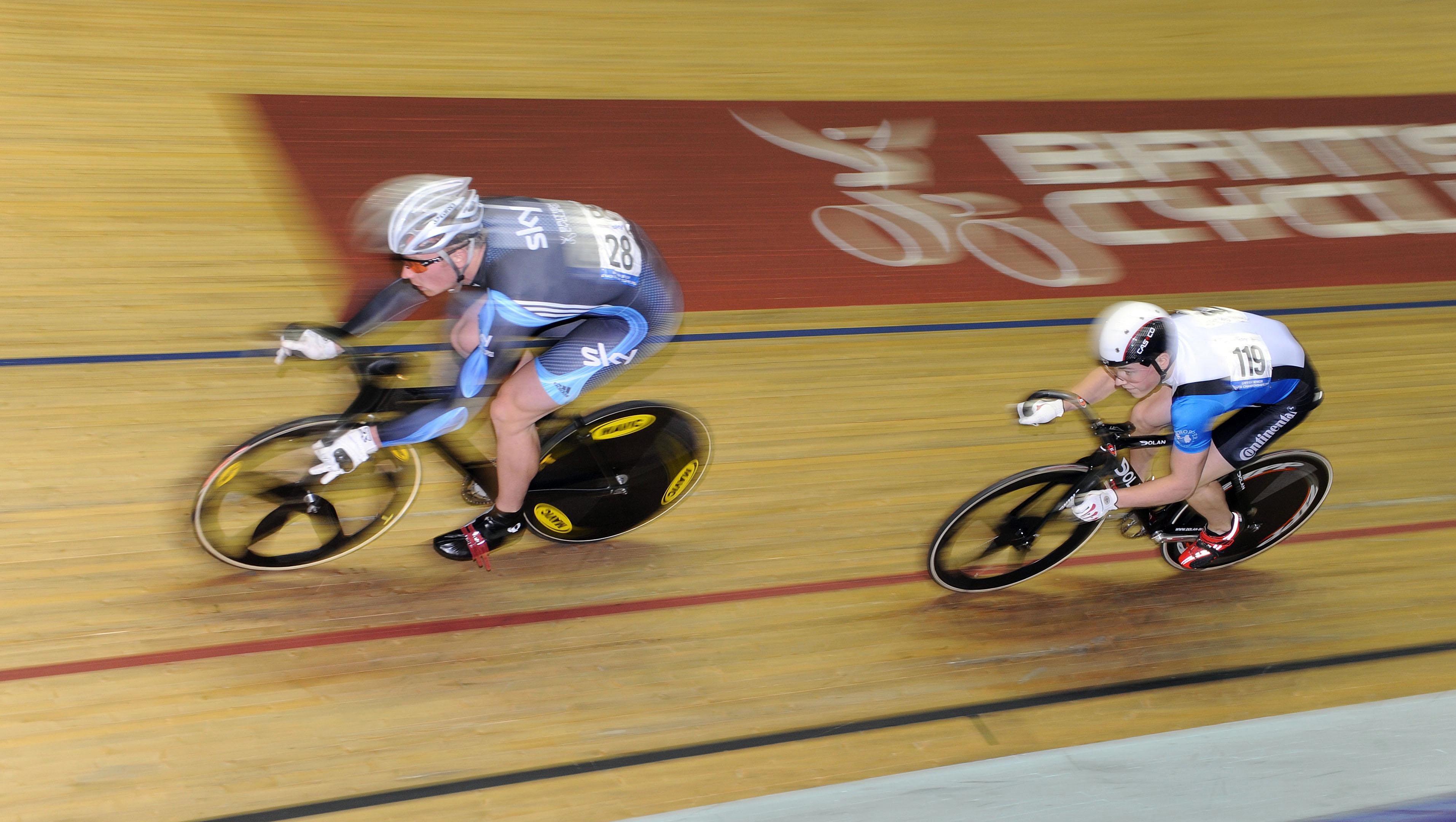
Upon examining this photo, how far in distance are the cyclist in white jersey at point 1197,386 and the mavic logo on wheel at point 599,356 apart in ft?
3.62

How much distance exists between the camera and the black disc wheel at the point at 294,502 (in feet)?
9.05

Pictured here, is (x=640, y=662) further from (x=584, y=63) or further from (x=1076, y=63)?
(x=1076, y=63)

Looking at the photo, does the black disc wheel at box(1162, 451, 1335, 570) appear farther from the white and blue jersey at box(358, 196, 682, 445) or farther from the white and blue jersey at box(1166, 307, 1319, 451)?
the white and blue jersey at box(358, 196, 682, 445)

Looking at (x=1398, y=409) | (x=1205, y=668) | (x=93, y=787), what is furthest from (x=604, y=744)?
(x=1398, y=409)

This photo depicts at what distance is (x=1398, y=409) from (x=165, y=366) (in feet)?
15.0

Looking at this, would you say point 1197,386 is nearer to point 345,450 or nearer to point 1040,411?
point 1040,411

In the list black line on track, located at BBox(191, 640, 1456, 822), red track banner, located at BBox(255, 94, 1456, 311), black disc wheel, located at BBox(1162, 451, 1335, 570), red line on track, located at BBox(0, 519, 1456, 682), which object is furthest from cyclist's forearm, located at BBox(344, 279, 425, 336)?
black disc wheel, located at BBox(1162, 451, 1335, 570)

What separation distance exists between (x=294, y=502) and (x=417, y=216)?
3.25 ft

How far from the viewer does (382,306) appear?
273 centimetres

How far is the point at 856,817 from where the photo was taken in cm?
244

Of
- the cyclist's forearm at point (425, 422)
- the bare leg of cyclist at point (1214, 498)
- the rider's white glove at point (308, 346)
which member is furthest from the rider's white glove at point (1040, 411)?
the rider's white glove at point (308, 346)

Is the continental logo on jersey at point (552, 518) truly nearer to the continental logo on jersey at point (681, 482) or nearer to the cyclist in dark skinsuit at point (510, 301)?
the cyclist in dark skinsuit at point (510, 301)

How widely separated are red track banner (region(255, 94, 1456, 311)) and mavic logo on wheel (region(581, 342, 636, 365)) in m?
1.51

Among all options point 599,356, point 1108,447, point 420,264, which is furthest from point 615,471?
point 1108,447
